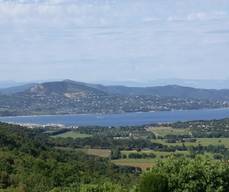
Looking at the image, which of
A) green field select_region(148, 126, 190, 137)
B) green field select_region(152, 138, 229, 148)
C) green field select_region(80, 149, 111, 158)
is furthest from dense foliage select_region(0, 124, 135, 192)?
green field select_region(148, 126, 190, 137)

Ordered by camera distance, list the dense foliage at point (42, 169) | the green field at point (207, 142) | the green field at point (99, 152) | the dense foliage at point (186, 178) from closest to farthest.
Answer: the dense foliage at point (186, 178) → the dense foliage at point (42, 169) → the green field at point (99, 152) → the green field at point (207, 142)

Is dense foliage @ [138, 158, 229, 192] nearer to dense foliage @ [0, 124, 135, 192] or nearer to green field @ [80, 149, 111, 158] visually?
dense foliage @ [0, 124, 135, 192]

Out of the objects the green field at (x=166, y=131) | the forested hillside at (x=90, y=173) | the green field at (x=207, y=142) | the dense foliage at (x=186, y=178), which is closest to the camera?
the dense foliage at (x=186, y=178)

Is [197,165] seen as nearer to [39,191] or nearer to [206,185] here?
[206,185]

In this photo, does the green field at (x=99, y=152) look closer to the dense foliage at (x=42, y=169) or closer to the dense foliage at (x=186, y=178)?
the dense foliage at (x=42, y=169)

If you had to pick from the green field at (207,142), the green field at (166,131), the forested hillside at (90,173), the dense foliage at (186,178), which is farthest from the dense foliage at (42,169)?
the green field at (166,131)

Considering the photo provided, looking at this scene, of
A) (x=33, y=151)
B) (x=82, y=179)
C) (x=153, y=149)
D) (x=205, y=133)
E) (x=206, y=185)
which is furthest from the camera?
(x=205, y=133)

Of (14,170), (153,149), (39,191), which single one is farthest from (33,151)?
(153,149)

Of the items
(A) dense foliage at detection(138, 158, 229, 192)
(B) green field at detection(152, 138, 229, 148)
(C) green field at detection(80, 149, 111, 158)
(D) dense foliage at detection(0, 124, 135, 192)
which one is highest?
(A) dense foliage at detection(138, 158, 229, 192)

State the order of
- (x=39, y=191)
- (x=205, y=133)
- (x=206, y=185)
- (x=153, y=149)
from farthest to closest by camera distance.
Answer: (x=205, y=133)
(x=153, y=149)
(x=39, y=191)
(x=206, y=185)

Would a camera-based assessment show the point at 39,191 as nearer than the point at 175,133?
Yes

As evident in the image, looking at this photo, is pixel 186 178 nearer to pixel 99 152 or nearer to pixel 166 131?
pixel 99 152
